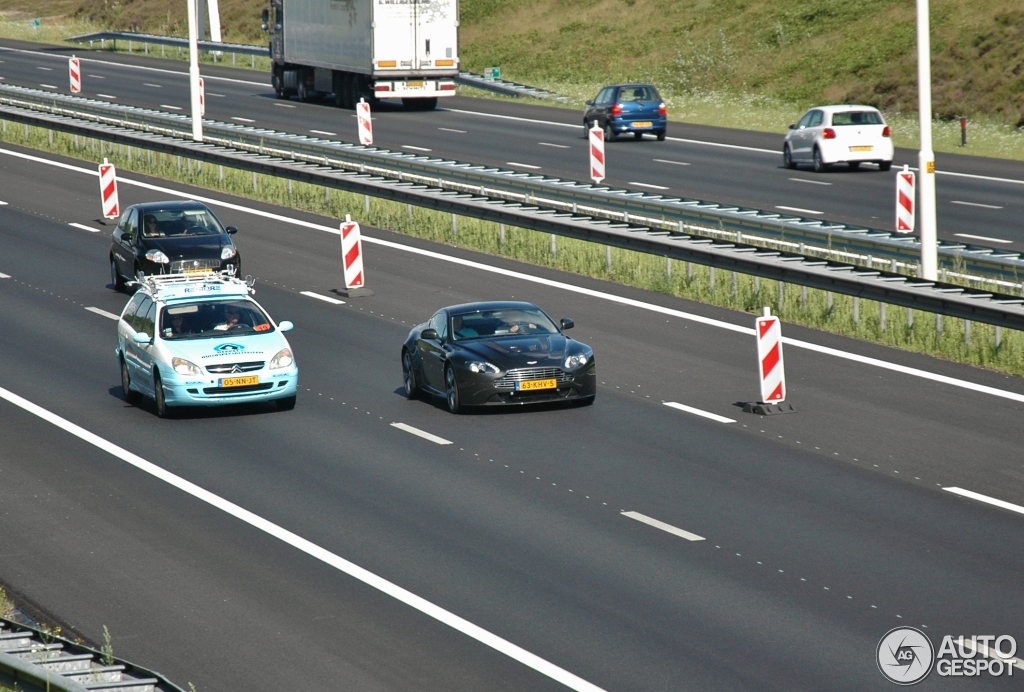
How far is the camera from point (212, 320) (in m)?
19.6

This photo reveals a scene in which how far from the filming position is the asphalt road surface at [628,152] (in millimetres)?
34344

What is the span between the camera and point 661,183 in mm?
38750

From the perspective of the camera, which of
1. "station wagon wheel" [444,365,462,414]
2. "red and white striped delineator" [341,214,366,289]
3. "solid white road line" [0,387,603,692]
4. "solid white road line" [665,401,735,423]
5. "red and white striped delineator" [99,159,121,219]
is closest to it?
"solid white road line" [0,387,603,692]

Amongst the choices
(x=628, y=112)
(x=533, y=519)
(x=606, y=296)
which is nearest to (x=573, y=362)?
(x=533, y=519)

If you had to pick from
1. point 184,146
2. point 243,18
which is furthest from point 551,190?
point 243,18

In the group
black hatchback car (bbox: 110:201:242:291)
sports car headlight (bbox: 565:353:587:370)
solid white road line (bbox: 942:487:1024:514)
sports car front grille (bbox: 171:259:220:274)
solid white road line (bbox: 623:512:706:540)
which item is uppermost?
black hatchback car (bbox: 110:201:242:291)

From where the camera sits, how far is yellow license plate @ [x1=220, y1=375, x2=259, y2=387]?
1853cm

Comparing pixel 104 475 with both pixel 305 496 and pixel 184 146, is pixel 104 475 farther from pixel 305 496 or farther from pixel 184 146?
pixel 184 146

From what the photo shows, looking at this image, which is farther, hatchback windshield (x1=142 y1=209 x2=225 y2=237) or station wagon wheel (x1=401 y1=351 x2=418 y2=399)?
A: hatchback windshield (x1=142 y1=209 x2=225 y2=237)

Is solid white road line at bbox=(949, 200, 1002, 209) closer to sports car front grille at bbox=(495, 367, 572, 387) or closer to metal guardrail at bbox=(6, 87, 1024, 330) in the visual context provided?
metal guardrail at bbox=(6, 87, 1024, 330)

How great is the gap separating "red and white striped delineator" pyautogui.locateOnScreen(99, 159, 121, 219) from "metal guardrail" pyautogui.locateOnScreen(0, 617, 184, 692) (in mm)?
26683

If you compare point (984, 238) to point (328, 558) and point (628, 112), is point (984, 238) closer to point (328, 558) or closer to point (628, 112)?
point (628, 112)

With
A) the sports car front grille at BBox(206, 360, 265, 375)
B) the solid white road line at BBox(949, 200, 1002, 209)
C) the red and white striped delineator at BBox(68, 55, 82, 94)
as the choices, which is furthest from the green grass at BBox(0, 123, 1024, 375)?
the red and white striped delineator at BBox(68, 55, 82, 94)

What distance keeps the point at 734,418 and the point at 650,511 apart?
13.5 ft
